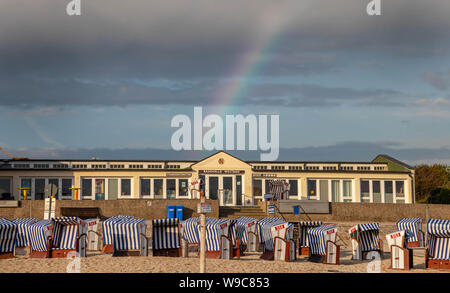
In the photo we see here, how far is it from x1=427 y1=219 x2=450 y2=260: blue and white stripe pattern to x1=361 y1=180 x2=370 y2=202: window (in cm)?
2455

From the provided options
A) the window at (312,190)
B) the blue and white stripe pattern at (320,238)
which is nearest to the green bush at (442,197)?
the window at (312,190)

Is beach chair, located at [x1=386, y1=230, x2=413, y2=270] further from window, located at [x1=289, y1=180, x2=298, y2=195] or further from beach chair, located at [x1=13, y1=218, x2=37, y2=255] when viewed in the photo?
window, located at [x1=289, y1=180, x2=298, y2=195]

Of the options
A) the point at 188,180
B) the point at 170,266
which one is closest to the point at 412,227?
the point at 170,266

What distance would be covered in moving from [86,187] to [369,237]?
2378 centimetres

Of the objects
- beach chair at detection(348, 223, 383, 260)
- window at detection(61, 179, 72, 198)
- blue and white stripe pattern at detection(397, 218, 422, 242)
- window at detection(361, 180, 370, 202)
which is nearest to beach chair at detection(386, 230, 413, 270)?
beach chair at detection(348, 223, 383, 260)

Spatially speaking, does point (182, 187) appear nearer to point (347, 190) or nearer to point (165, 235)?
point (347, 190)

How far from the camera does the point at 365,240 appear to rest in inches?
910

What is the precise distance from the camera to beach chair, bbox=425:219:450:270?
19.6 meters

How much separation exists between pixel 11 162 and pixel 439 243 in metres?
31.5

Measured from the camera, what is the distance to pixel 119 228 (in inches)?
822

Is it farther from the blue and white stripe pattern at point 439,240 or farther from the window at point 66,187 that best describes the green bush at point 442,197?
the blue and white stripe pattern at point 439,240
